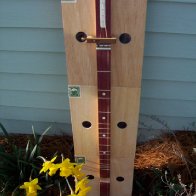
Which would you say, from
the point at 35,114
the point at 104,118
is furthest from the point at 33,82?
the point at 104,118

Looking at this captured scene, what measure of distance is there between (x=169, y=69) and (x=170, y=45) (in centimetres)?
15

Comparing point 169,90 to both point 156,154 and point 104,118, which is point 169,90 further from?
point 104,118

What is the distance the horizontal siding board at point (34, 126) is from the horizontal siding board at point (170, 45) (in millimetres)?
763

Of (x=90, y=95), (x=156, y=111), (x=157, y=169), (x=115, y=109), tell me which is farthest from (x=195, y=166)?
(x=90, y=95)

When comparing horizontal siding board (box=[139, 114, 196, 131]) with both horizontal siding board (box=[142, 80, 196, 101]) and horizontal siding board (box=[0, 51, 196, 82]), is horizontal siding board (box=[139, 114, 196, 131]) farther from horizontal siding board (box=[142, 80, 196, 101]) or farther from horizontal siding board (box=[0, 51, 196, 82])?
horizontal siding board (box=[0, 51, 196, 82])

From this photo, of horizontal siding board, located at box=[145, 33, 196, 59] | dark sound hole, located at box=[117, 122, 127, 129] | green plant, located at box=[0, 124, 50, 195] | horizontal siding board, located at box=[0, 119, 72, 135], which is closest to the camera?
dark sound hole, located at box=[117, 122, 127, 129]

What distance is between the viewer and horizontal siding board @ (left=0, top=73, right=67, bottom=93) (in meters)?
1.98

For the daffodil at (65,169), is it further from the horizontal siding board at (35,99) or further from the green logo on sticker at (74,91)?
the horizontal siding board at (35,99)

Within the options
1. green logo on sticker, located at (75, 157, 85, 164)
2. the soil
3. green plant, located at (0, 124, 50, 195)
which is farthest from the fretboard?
green plant, located at (0, 124, 50, 195)

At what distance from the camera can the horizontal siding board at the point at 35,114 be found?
2145 millimetres

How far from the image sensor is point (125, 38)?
4.66ft

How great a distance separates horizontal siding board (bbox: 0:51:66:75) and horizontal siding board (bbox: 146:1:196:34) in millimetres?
523

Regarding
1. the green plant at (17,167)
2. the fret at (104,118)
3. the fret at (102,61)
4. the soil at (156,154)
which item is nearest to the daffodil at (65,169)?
the fret at (104,118)

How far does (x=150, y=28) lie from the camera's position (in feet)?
5.67
